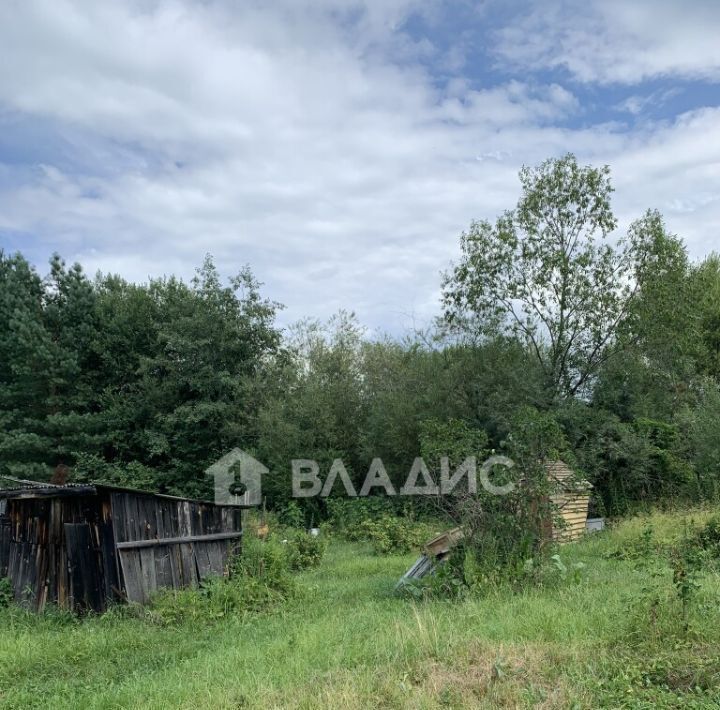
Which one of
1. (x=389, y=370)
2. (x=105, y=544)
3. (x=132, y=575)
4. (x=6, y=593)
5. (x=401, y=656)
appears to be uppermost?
(x=389, y=370)

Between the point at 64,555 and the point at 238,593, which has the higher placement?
the point at 64,555

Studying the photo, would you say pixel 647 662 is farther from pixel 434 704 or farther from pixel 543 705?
pixel 434 704

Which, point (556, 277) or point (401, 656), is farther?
point (556, 277)

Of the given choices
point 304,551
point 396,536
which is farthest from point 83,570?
point 396,536

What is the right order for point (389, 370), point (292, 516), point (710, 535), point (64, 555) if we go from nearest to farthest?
point (64, 555) → point (710, 535) → point (292, 516) → point (389, 370)

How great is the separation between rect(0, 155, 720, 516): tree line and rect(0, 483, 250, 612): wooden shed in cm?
571

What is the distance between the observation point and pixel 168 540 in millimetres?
8906

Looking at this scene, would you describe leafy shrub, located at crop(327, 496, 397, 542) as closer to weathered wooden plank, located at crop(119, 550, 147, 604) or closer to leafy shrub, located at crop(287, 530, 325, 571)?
leafy shrub, located at crop(287, 530, 325, 571)

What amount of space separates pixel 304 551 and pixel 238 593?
12.7 ft

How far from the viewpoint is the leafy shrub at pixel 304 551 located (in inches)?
466

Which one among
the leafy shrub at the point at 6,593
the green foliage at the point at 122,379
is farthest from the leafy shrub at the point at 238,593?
the green foliage at the point at 122,379

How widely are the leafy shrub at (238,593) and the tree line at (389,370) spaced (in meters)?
5.13

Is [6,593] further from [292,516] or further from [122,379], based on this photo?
[122,379]

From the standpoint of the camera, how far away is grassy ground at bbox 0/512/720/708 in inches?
168
